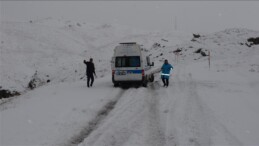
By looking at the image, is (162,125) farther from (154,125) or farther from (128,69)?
(128,69)

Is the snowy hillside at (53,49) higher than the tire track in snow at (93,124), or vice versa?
the snowy hillside at (53,49)

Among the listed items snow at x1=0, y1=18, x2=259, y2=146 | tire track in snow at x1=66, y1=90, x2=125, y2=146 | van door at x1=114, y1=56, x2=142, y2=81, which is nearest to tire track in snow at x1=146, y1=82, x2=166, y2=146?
snow at x1=0, y1=18, x2=259, y2=146

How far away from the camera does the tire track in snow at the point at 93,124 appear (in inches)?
377

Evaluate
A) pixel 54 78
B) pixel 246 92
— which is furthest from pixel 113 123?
pixel 54 78

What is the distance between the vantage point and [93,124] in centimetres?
1137

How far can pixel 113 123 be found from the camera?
1130 cm

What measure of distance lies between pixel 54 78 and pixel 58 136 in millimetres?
26183

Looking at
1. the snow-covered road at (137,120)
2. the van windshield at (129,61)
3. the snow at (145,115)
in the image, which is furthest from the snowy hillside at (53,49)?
the snow-covered road at (137,120)

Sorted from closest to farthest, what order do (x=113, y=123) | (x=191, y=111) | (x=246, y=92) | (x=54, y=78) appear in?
(x=113, y=123)
(x=191, y=111)
(x=246, y=92)
(x=54, y=78)

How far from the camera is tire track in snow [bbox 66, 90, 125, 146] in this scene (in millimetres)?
9570

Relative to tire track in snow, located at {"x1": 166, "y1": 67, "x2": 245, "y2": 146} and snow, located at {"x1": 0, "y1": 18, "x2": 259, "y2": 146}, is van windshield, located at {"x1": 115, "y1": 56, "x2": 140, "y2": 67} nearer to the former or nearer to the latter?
snow, located at {"x1": 0, "y1": 18, "x2": 259, "y2": 146}

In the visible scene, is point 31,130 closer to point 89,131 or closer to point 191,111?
point 89,131

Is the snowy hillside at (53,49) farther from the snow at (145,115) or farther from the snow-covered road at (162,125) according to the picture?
the snow-covered road at (162,125)

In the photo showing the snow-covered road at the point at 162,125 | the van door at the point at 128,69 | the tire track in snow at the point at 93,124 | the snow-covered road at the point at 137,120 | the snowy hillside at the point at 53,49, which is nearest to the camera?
the snow-covered road at the point at 162,125
